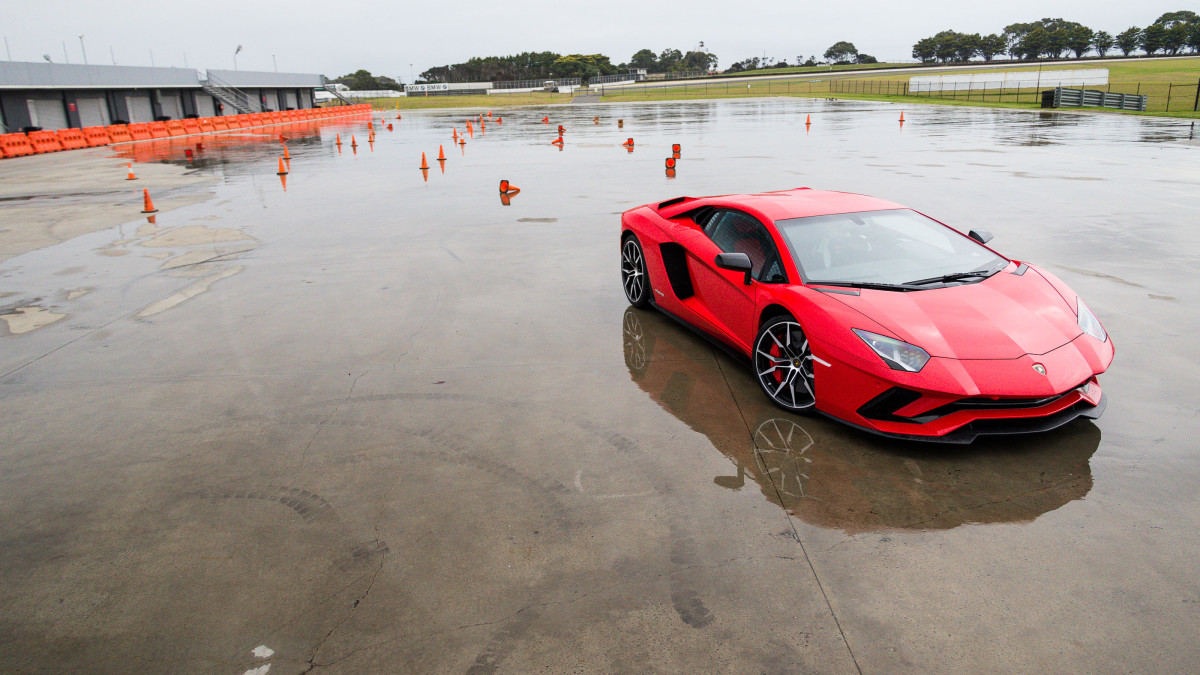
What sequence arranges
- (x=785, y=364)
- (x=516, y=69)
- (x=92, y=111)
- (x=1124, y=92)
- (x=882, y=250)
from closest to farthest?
(x=785, y=364), (x=882, y=250), (x=92, y=111), (x=1124, y=92), (x=516, y=69)

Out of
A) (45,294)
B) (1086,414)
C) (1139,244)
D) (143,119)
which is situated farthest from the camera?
(143,119)

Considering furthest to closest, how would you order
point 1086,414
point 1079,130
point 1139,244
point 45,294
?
point 1079,130, point 1139,244, point 45,294, point 1086,414

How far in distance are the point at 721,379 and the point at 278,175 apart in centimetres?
1745

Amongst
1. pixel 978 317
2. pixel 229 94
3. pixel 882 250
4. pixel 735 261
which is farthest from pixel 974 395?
pixel 229 94

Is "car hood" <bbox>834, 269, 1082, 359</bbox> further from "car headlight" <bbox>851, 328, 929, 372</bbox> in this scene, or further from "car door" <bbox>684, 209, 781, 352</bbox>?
"car door" <bbox>684, 209, 781, 352</bbox>

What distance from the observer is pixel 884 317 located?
4.52 metres

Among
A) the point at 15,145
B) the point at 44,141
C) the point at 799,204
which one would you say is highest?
the point at 44,141

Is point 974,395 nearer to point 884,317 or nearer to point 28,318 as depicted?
point 884,317

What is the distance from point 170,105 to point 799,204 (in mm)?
57061

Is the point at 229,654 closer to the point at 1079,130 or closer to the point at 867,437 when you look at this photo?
the point at 867,437

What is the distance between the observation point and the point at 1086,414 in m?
4.43

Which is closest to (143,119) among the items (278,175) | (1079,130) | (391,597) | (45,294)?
(278,175)

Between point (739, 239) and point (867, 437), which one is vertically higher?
point (739, 239)

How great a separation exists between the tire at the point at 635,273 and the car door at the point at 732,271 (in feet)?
3.10
